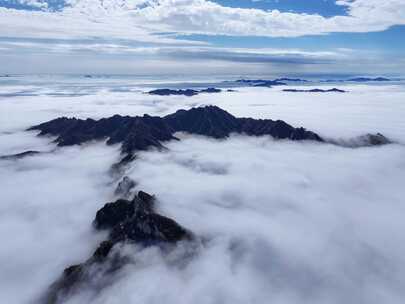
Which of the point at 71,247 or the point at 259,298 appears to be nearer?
the point at 259,298

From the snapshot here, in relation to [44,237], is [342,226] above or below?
above

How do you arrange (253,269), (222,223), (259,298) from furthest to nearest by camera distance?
(222,223)
(253,269)
(259,298)

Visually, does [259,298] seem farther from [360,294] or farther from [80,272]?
[80,272]

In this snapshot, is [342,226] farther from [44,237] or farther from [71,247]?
[44,237]

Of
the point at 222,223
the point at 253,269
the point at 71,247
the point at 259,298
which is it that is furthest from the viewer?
the point at 222,223

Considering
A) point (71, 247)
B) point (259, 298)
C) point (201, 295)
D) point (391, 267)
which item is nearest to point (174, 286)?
point (201, 295)

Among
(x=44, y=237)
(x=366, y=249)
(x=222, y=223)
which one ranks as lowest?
(x=44, y=237)
